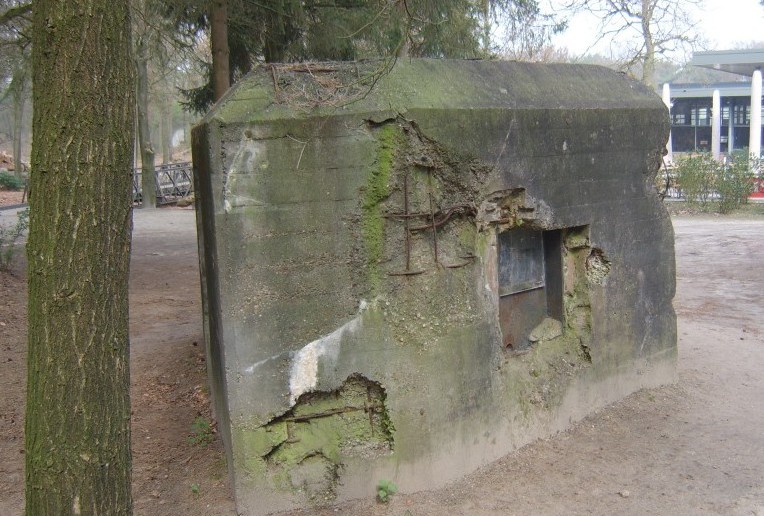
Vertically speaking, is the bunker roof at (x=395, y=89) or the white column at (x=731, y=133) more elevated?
the white column at (x=731, y=133)

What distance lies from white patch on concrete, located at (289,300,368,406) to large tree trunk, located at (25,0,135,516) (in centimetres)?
150

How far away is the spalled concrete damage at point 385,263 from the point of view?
4230 mm

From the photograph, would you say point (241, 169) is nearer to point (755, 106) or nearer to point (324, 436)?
point (324, 436)

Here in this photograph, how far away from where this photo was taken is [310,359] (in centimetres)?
436

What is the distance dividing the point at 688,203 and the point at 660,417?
17.4 meters

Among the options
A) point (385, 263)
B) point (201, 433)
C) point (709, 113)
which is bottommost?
point (201, 433)

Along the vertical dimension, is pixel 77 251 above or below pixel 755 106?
below

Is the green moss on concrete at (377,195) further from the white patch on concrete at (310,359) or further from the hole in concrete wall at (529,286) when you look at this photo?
the hole in concrete wall at (529,286)

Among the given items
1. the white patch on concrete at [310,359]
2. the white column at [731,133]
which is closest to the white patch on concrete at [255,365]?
the white patch on concrete at [310,359]

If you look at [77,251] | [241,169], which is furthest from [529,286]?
[77,251]

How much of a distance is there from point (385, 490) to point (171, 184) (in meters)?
26.5

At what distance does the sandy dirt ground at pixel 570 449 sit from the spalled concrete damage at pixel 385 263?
0.23 meters

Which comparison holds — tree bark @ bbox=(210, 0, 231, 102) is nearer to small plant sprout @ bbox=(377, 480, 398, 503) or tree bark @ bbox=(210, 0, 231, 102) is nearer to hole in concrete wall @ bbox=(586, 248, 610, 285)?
hole in concrete wall @ bbox=(586, 248, 610, 285)

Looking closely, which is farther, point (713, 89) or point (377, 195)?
point (713, 89)
